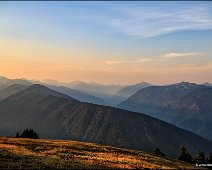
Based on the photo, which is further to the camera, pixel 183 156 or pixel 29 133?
pixel 29 133

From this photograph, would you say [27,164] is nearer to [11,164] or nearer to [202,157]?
[11,164]

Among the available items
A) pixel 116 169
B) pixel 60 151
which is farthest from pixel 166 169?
pixel 60 151

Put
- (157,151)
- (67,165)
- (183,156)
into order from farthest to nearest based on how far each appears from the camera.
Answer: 1. (157,151)
2. (183,156)
3. (67,165)

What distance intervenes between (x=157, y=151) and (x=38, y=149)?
65.0 m

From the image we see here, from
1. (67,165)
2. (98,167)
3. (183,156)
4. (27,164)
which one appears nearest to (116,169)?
(98,167)

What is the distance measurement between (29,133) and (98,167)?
83931mm

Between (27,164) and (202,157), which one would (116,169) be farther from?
(202,157)

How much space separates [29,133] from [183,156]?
52093 mm

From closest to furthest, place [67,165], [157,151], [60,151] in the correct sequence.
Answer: [67,165], [60,151], [157,151]

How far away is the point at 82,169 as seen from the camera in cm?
3531

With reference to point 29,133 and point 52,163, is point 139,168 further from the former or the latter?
point 29,133

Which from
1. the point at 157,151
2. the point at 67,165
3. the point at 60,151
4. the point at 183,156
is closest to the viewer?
the point at 67,165

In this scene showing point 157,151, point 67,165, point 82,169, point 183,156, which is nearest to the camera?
point 82,169

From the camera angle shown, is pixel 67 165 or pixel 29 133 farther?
pixel 29 133
